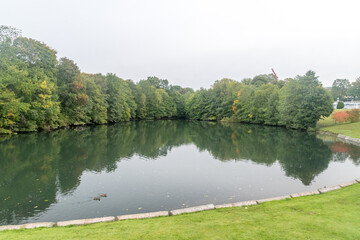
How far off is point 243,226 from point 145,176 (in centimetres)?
960

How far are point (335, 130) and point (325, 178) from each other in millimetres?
28269

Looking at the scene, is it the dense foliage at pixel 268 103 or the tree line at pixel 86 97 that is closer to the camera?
the tree line at pixel 86 97

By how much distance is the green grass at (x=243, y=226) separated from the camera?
19.1 feet

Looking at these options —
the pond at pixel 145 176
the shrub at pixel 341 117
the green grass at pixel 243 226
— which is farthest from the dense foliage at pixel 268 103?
the green grass at pixel 243 226

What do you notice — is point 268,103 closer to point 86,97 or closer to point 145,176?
point 86,97

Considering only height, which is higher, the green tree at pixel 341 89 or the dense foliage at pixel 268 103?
the green tree at pixel 341 89

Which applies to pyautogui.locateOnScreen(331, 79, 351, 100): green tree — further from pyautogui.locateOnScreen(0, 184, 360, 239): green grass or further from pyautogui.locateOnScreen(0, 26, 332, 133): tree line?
pyautogui.locateOnScreen(0, 184, 360, 239): green grass

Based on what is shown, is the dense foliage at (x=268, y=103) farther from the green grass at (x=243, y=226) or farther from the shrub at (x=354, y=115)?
the green grass at (x=243, y=226)

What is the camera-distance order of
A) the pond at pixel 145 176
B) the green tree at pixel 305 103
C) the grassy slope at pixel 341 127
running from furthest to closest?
the green tree at pixel 305 103
the grassy slope at pixel 341 127
the pond at pixel 145 176

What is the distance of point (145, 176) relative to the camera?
15.1m

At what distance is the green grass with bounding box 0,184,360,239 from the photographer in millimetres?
5824

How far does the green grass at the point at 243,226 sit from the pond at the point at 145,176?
8.67 feet

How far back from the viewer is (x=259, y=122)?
61094mm

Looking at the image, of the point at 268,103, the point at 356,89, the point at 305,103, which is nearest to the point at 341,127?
the point at 305,103
